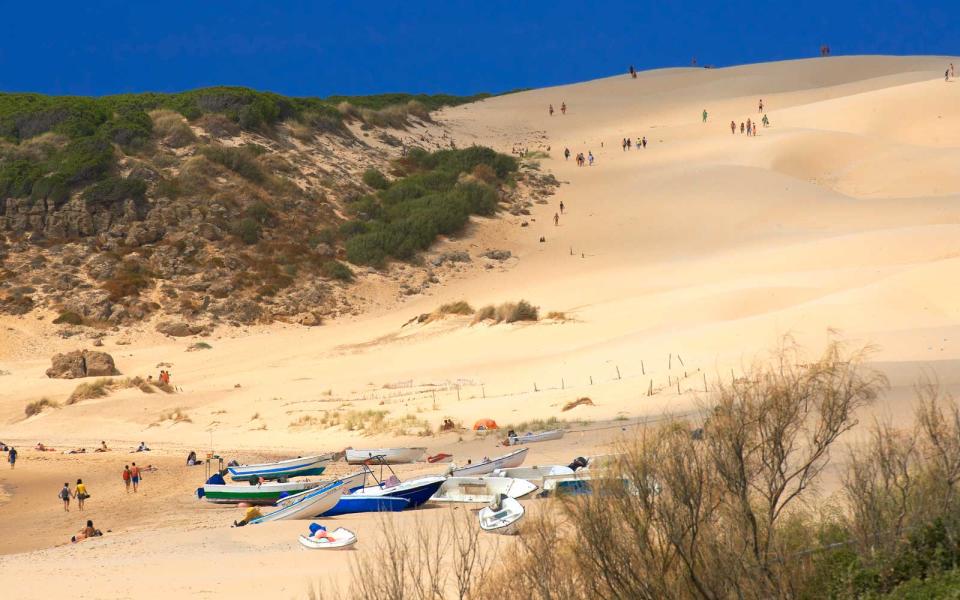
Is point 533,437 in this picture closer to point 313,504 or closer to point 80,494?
point 313,504

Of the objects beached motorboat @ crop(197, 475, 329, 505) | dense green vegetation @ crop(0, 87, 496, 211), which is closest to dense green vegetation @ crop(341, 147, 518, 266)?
dense green vegetation @ crop(0, 87, 496, 211)

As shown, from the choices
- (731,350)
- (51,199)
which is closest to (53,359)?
(51,199)

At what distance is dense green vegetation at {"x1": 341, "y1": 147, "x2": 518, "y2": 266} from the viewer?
4622 centimetres

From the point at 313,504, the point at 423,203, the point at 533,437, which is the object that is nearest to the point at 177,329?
the point at 423,203

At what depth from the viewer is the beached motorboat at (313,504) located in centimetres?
1744

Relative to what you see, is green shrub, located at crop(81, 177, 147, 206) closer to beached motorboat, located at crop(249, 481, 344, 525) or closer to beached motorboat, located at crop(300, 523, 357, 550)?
beached motorboat, located at crop(249, 481, 344, 525)

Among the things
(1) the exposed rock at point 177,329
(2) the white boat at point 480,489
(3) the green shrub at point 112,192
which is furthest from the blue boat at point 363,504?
(3) the green shrub at point 112,192

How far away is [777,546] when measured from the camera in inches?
399

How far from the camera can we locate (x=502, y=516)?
1492 cm

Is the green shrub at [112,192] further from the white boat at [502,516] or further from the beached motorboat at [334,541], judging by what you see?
the white boat at [502,516]

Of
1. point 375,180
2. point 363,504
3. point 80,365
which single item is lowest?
point 363,504

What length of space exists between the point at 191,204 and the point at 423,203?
33.5ft

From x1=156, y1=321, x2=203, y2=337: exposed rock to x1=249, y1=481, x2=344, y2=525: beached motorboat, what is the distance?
73.7ft

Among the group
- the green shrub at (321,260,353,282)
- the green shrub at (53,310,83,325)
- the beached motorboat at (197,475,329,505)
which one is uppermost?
the green shrub at (321,260,353,282)
